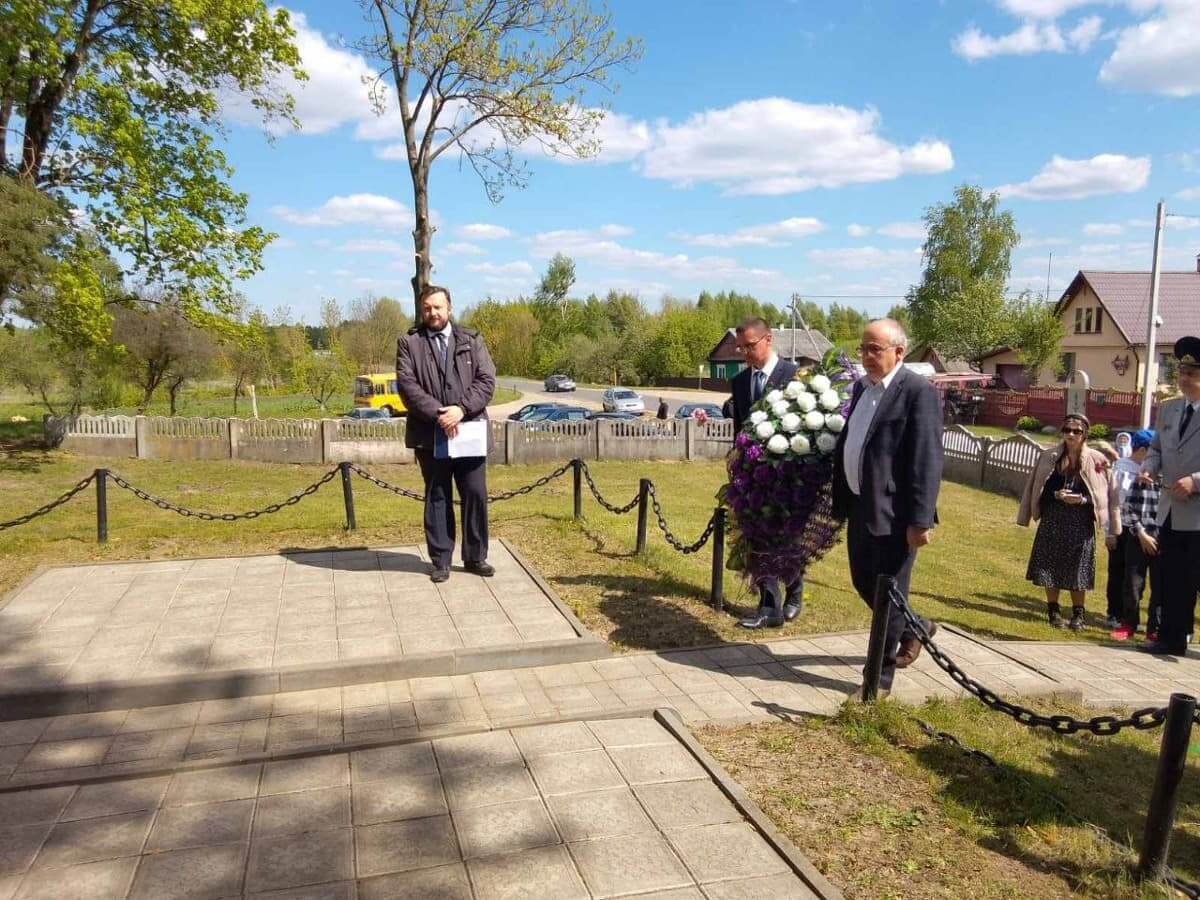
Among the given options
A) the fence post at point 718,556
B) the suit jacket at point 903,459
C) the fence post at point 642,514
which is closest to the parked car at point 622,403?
the fence post at point 642,514

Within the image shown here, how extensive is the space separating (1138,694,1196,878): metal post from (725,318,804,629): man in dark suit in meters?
2.81

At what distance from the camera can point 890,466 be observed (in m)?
4.32

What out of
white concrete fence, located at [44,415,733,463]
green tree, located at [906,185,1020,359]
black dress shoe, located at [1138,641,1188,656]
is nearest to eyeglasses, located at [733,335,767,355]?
black dress shoe, located at [1138,641,1188,656]

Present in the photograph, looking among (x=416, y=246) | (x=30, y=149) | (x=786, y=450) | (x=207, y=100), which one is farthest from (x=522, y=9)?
(x=786, y=450)

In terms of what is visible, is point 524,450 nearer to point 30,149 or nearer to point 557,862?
point 30,149

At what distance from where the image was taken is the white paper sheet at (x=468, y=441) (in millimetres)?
6270

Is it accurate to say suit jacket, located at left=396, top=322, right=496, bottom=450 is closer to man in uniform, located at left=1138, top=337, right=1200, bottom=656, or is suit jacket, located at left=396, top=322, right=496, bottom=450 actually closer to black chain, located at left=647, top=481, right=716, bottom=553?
black chain, located at left=647, top=481, right=716, bottom=553

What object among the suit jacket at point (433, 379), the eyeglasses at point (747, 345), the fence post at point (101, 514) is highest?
the eyeglasses at point (747, 345)

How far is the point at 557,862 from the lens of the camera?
2922 mm

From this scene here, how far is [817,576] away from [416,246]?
470 inches

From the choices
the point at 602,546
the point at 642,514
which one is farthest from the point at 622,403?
the point at 642,514

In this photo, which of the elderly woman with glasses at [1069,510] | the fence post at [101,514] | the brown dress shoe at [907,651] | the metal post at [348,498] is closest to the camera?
the brown dress shoe at [907,651]

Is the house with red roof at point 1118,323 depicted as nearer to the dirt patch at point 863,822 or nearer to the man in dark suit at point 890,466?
the man in dark suit at point 890,466

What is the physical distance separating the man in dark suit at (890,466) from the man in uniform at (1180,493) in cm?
257
